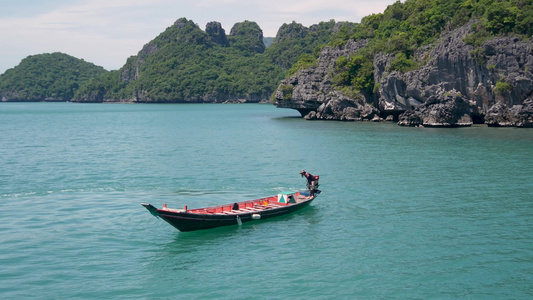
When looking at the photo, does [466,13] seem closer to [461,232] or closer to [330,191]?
[330,191]

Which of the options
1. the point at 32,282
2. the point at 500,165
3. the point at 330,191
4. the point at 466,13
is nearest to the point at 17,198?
the point at 32,282

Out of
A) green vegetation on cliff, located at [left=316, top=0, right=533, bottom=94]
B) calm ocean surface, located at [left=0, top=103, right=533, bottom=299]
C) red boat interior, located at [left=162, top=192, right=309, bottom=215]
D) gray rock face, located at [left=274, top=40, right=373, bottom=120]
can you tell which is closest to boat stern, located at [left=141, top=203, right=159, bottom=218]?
calm ocean surface, located at [left=0, top=103, right=533, bottom=299]

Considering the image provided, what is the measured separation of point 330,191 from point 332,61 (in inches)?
2877

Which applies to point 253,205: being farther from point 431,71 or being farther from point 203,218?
point 431,71

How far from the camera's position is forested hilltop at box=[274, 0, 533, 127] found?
233 ft

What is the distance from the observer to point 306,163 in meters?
46.9

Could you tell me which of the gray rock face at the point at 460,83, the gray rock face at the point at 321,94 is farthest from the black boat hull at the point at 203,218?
the gray rock face at the point at 321,94

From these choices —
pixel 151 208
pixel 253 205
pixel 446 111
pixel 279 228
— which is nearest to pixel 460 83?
pixel 446 111

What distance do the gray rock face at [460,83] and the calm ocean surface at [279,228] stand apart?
19278 mm

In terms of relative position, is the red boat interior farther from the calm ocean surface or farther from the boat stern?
the boat stern

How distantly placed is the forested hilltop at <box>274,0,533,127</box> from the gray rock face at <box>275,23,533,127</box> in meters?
0.14

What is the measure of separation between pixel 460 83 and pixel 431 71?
453 centimetres

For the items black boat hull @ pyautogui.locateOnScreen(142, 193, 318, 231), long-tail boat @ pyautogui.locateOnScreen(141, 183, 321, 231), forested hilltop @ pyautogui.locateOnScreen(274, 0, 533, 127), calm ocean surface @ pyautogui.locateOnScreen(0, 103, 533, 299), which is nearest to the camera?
calm ocean surface @ pyautogui.locateOnScreen(0, 103, 533, 299)

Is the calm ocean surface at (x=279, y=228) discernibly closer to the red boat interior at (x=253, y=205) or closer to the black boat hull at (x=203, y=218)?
the black boat hull at (x=203, y=218)
